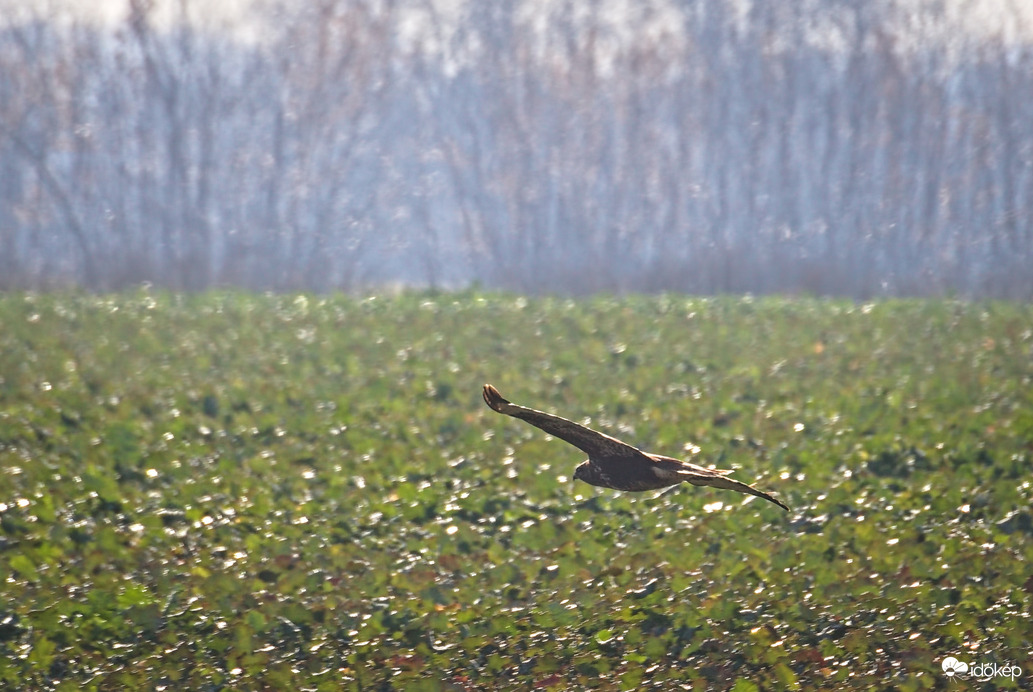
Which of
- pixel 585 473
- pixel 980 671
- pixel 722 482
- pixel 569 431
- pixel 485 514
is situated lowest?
pixel 980 671

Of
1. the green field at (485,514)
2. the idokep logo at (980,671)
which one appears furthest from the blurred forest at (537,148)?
the idokep logo at (980,671)

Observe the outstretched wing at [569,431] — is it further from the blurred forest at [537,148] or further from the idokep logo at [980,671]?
the blurred forest at [537,148]

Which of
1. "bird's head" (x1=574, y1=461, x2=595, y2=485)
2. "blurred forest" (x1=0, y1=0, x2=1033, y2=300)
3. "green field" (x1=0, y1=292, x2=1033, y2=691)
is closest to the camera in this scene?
"bird's head" (x1=574, y1=461, x2=595, y2=485)

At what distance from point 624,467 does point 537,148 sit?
2195 cm

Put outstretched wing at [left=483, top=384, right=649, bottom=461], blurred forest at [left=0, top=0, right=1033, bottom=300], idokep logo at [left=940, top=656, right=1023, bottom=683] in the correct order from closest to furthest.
→ outstretched wing at [left=483, top=384, right=649, bottom=461] → idokep logo at [left=940, top=656, right=1023, bottom=683] → blurred forest at [left=0, top=0, right=1033, bottom=300]

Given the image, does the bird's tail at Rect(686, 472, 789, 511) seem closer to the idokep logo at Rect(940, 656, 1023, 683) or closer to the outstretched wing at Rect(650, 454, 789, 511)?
the outstretched wing at Rect(650, 454, 789, 511)

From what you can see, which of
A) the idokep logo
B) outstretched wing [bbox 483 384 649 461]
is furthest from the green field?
outstretched wing [bbox 483 384 649 461]

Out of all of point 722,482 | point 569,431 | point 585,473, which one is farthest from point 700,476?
point 585,473

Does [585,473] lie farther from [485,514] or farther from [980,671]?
[485,514]

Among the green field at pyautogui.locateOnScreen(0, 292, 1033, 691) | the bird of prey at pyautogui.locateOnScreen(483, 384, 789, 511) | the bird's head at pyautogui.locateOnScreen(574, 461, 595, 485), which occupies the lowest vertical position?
the green field at pyautogui.locateOnScreen(0, 292, 1033, 691)

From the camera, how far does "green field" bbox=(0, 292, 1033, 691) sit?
6.55 metres

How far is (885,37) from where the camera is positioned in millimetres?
25953

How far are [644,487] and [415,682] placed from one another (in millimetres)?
2264

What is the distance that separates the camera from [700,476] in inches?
166
